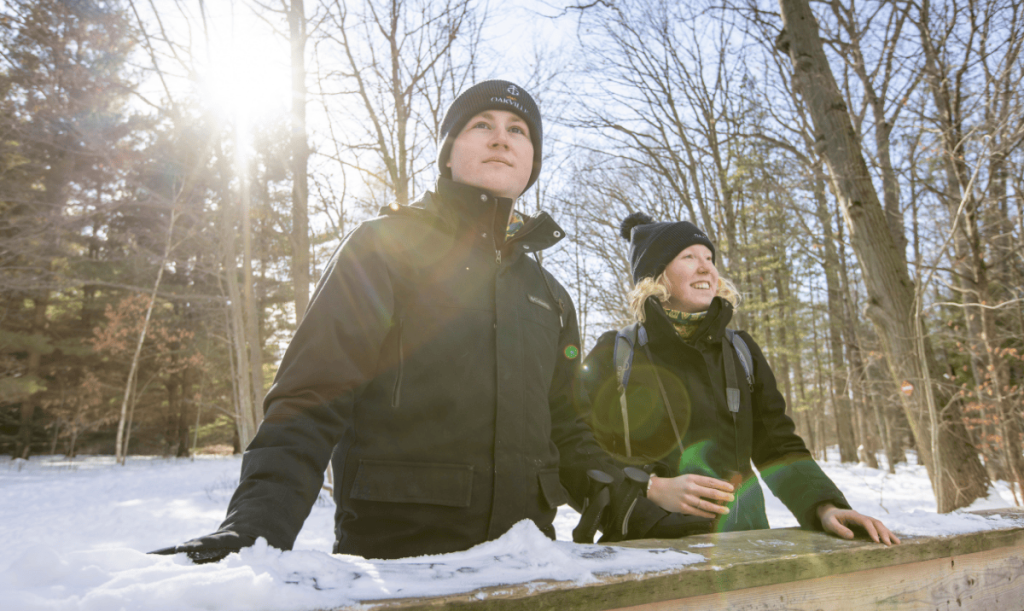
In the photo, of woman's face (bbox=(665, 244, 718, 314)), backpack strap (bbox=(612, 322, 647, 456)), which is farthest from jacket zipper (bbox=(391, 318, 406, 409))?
woman's face (bbox=(665, 244, 718, 314))

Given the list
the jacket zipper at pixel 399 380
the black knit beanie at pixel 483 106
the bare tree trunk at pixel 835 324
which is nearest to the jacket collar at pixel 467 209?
the black knit beanie at pixel 483 106

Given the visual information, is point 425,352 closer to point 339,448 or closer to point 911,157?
point 339,448

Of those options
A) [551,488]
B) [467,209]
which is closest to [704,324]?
[551,488]

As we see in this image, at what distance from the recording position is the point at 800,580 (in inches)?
50.8

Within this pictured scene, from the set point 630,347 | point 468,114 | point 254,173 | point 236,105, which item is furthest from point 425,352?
point 254,173

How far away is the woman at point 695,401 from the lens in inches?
93.2

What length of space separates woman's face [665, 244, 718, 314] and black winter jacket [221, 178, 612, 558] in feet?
4.07

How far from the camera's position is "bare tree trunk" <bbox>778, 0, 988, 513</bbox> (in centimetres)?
539

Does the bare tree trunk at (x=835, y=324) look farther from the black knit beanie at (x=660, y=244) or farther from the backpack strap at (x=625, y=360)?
the backpack strap at (x=625, y=360)

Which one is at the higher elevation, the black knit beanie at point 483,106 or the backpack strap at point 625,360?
the black knit beanie at point 483,106

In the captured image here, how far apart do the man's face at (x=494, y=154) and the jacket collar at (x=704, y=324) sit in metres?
1.01

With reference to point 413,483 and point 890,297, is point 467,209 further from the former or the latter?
point 890,297

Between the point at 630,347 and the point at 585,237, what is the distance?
574 inches

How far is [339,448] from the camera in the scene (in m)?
1.51
